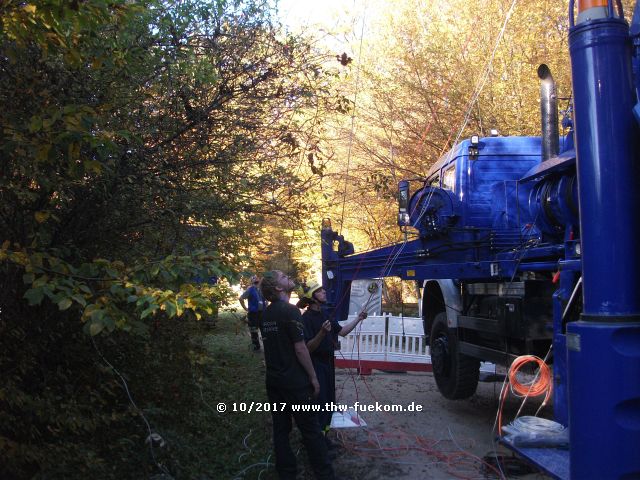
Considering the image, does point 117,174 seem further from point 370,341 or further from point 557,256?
point 370,341

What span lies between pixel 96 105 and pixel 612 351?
3794 mm

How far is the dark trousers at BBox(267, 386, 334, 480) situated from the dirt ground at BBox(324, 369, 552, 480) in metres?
0.84

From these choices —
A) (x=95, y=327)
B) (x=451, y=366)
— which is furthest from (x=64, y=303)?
(x=451, y=366)

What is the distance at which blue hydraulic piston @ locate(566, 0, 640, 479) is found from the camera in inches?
93.6

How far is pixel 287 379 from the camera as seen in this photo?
493 cm

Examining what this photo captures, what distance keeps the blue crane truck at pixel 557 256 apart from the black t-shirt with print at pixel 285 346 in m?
1.92

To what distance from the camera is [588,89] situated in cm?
258

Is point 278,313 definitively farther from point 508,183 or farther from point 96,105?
point 508,183

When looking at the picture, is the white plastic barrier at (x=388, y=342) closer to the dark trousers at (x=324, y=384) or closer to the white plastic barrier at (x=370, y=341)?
the white plastic barrier at (x=370, y=341)

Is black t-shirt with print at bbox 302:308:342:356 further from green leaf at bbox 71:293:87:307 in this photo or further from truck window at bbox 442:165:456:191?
green leaf at bbox 71:293:87:307

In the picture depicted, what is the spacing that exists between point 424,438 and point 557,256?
278 cm

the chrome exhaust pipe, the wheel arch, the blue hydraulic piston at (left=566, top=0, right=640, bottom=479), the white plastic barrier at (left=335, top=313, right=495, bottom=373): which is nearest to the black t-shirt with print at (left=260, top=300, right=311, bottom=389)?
the blue hydraulic piston at (left=566, top=0, right=640, bottom=479)

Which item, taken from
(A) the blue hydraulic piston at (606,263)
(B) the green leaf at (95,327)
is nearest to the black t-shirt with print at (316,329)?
(B) the green leaf at (95,327)

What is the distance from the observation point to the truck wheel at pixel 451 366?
26.8 ft
